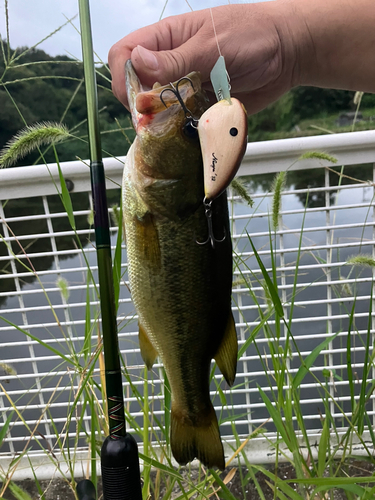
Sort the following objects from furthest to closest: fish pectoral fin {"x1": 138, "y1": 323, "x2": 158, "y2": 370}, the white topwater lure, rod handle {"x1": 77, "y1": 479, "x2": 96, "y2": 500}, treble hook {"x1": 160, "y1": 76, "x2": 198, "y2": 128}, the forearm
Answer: the forearm, rod handle {"x1": 77, "y1": 479, "x2": 96, "y2": 500}, fish pectoral fin {"x1": 138, "y1": 323, "x2": 158, "y2": 370}, treble hook {"x1": 160, "y1": 76, "x2": 198, "y2": 128}, the white topwater lure

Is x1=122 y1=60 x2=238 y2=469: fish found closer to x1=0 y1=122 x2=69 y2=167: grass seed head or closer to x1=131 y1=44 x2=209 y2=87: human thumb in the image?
x1=131 y1=44 x2=209 y2=87: human thumb

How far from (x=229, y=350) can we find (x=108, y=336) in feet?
0.72

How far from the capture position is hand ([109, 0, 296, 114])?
68 cm

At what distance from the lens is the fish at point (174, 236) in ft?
2.04

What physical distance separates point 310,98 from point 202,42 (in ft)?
54.3

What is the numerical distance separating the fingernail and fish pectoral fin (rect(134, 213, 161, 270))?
0.26 meters

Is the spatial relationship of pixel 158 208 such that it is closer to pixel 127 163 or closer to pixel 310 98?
pixel 127 163

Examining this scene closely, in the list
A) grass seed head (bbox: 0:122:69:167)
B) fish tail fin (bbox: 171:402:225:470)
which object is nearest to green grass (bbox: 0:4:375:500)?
grass seed head (bbox: 0:122:69:167)

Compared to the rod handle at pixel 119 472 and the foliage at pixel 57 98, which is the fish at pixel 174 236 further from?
the foliage at pixel 57 98

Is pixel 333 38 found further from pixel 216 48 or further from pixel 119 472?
pixel 119 472

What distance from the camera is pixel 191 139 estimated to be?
2.08 feet

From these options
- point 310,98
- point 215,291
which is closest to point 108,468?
point 215,291

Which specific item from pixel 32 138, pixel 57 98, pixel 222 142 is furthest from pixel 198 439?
pixel 57 98

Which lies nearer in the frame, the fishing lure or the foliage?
the fishing lure
